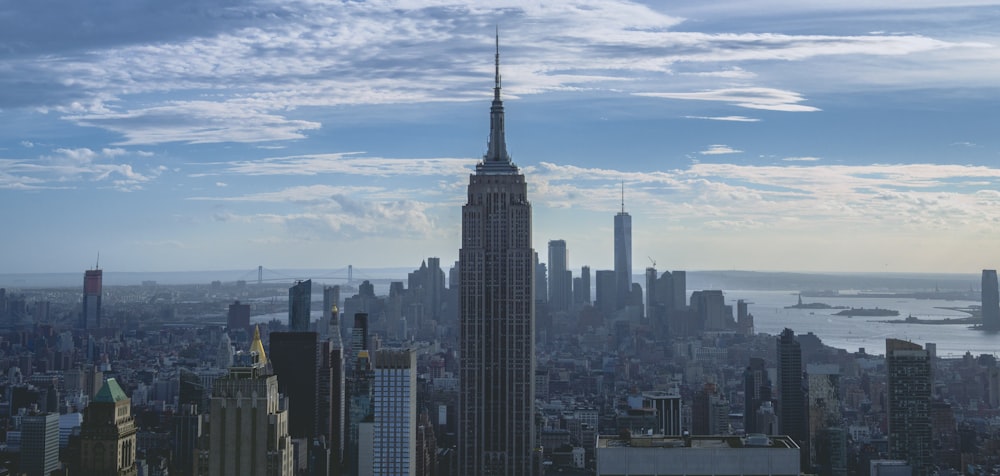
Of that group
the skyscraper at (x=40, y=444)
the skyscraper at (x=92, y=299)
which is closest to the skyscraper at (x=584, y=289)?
the skyscraper at (x=92, y=299)

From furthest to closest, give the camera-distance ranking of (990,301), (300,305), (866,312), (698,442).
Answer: (300,305), (866,312), (990,301), (698,442)

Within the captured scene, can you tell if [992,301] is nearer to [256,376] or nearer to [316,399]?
[316,399]

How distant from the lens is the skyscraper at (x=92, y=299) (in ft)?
122

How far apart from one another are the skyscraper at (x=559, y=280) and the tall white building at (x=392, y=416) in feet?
58.5

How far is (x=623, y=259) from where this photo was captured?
5653 centimetres

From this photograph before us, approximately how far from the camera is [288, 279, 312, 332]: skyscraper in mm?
46469

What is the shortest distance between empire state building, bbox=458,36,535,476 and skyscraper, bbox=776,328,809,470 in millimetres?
9366

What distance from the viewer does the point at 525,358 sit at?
39.3 meters

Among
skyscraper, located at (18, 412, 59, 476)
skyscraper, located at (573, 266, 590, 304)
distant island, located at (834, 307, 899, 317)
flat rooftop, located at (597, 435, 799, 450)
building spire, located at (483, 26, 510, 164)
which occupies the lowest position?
skyscraper, located at (18, 412, 59, 476)

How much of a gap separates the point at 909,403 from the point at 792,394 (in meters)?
4.86

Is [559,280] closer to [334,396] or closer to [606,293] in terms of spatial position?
[606,293]

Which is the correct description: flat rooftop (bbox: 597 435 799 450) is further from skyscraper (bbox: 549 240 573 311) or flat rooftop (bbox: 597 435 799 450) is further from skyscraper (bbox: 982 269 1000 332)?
skyscraper (bbox: 549 240 573 311)

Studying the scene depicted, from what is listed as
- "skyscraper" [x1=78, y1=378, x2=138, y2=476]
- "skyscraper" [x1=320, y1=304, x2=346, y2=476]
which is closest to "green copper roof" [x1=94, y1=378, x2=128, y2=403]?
"skyscraper" [x1=78, y1=378, x2=138, y2=476]

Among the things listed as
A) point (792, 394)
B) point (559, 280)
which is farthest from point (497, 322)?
point (559, 280)
